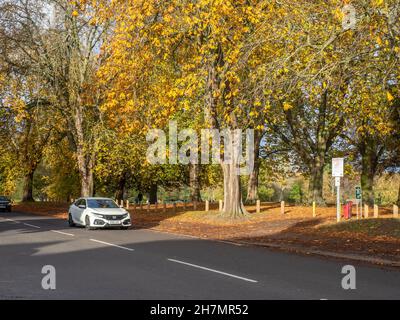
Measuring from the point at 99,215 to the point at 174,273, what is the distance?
40.0 ft

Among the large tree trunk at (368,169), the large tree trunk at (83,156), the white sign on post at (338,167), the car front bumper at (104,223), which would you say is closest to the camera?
the white sign on post at (338,167)

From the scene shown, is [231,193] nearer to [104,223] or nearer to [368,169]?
[104,223]

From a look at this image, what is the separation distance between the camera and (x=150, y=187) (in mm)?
57406

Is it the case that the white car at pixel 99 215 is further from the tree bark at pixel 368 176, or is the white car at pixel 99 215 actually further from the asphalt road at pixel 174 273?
the tree bark at pixel 368 176

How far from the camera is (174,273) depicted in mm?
10555

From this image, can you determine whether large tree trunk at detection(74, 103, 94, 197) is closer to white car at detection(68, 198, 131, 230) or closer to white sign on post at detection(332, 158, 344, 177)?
white car at detection(68, 198, 131, 230)

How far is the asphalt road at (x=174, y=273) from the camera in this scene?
851 cm

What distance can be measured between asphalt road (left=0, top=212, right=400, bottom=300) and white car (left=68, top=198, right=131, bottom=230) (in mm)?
5477

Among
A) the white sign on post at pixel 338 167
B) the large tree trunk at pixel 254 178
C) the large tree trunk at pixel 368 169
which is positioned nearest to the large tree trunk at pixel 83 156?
the large tree trunk at pixel 254 178

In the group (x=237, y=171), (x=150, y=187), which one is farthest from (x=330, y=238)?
(x=150, y=187)

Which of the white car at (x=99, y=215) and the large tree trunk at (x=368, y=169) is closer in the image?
the white car at (x=99, y=215)

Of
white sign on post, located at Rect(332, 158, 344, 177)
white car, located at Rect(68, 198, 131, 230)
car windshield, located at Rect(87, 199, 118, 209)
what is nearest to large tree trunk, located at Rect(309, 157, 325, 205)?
white sign on post, located at Rect(332, 158, 344, 177)

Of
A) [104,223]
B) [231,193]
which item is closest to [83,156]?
[231,193]

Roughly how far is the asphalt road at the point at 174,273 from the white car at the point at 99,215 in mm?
5477
